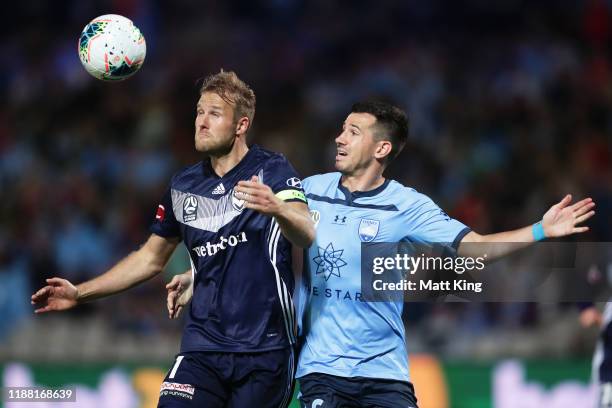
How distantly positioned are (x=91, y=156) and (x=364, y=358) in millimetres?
8281

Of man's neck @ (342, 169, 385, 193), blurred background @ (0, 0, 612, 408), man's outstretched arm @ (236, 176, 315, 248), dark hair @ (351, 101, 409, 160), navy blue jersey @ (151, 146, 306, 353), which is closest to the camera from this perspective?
man's outstretched arm @ (236, 176, 315, 248)

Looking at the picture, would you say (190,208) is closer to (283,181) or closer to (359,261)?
(283,181)

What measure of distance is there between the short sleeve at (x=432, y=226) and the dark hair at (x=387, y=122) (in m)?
0.44

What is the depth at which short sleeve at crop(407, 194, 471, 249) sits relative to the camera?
6266mm

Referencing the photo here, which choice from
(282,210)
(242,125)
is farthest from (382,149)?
(282,210)

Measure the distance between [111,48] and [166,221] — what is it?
113 cm

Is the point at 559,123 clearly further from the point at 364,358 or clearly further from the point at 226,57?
the point at 364,358

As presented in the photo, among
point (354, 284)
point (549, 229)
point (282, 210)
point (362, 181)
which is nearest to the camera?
point (282, 210)

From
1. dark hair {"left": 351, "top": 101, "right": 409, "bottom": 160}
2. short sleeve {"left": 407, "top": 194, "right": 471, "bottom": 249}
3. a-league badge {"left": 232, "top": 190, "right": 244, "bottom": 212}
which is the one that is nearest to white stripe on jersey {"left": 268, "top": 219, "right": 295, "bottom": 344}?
a-league badge {"left": 232, "top": 190, "right": 244, "bottom": 212}

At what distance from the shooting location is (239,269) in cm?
604

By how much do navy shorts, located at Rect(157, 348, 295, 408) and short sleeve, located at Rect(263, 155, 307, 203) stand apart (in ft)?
2.87

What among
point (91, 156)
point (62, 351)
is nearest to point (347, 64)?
point (91, 156)

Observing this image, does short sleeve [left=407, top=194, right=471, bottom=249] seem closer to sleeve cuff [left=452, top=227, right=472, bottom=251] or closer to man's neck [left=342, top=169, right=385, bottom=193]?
sleeve cuff [left=452, top=227, right=472, bottom=251]

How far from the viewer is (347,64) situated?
49.2ft
